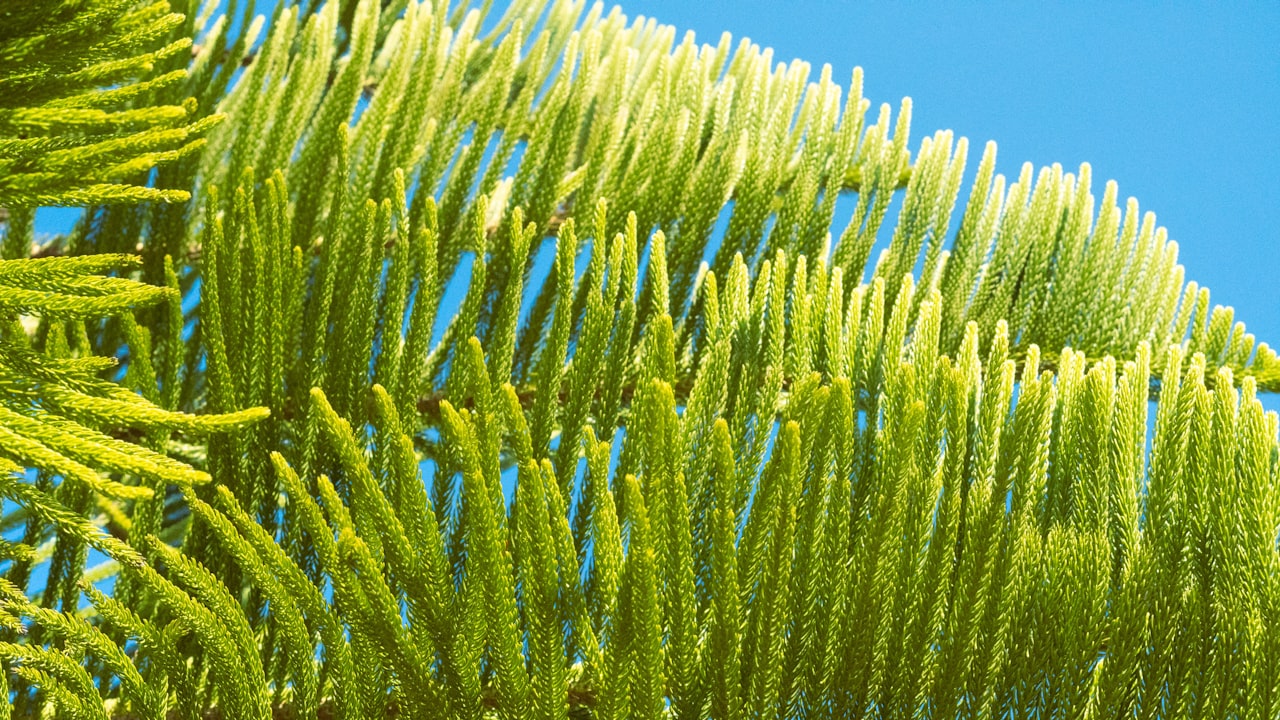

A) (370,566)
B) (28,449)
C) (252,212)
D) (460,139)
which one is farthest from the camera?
(460,139)

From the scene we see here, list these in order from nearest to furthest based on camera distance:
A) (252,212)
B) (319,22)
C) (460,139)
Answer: (252,212), (460,139), (319,22)

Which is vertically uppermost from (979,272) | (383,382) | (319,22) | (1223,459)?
(319,22)

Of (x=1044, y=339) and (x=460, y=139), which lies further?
(x=1044, y=339)

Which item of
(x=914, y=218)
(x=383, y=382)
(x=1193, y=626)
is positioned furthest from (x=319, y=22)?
(x=1193, y=626)

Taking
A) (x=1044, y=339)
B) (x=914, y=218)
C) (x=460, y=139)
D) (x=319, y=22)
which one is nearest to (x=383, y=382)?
(x=460, y=139)

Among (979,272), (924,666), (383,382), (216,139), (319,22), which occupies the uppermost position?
(319,22)

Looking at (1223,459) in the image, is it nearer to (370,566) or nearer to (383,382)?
(370,566)

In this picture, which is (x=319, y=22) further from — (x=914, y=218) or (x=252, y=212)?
(x=914, y=218)

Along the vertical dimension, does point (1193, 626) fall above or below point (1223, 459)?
below

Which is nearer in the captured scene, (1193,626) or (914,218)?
(1193,626)
